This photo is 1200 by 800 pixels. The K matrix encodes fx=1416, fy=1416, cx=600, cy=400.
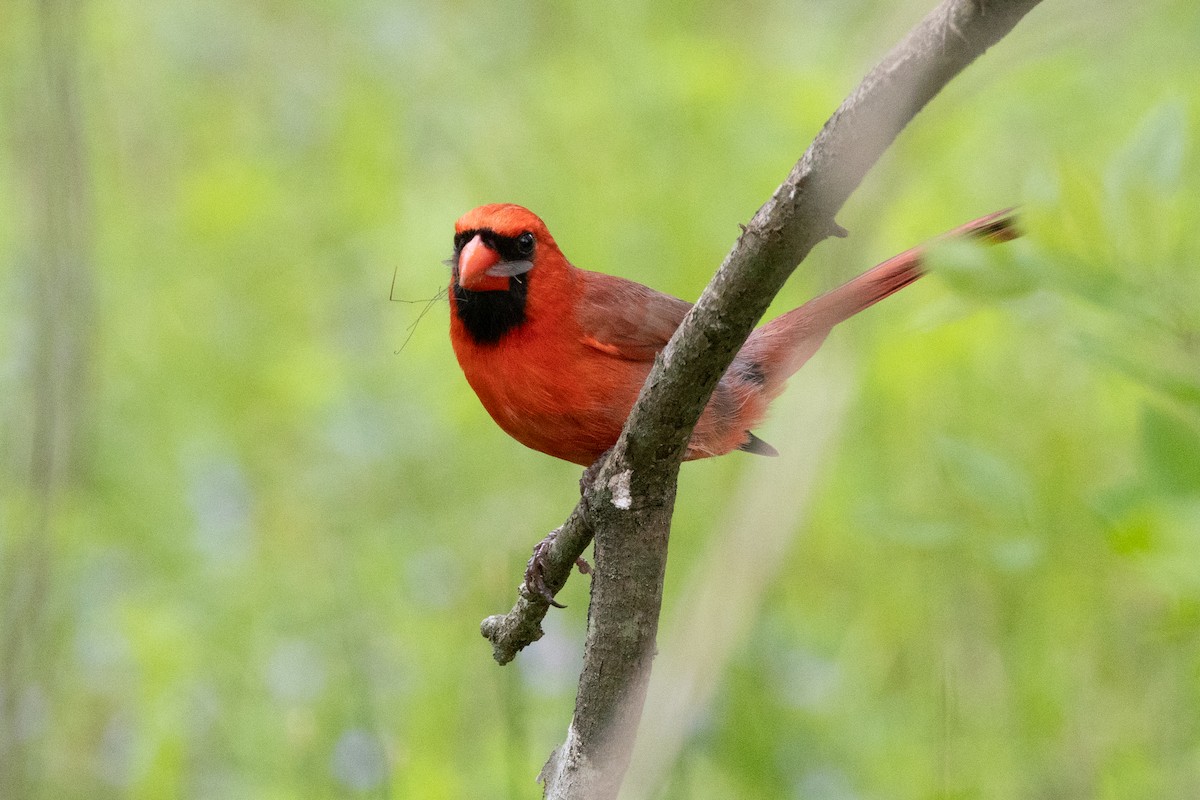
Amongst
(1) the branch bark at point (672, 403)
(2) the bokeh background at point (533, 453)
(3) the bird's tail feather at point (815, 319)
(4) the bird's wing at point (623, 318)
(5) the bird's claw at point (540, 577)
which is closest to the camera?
(1) the branch bark at point (672, 403)

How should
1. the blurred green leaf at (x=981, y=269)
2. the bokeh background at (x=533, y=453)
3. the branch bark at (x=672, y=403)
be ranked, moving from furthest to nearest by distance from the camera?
1. the bokeh background at (x=533, y=453)
2. the blurred green leaf at (x=981, y=269)
3. the branch bark at (x=672, y=403)

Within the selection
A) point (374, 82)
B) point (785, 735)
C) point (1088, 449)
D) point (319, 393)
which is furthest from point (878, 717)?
point (374, 82)

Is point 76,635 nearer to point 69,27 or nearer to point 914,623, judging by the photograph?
point 914,623

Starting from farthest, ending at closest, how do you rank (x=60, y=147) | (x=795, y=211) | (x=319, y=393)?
(x=319, y=393)
(x=60, y=147)
(x=795, y=211)

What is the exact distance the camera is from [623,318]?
2.94 m

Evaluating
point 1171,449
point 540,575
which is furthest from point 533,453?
point 1171,449

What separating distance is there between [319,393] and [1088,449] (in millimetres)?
2578

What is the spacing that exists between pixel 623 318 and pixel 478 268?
329mm

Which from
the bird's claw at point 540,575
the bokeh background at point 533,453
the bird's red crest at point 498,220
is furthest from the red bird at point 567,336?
the bird's claw at point 540,575

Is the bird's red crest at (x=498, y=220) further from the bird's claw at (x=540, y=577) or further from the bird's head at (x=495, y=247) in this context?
the bird's claw at (x=540, y=577)

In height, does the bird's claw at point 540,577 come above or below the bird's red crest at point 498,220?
below

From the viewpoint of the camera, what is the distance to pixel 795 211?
4.90ft

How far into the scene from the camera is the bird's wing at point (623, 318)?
2881mm

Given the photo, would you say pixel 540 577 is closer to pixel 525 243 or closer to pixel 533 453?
pixel 525 243
